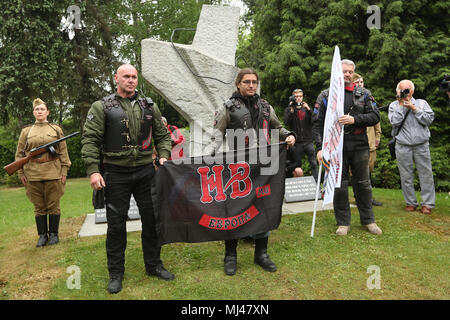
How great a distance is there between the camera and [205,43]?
6152 millimetres

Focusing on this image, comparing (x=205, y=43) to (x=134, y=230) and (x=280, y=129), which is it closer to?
(x=280, y=129)

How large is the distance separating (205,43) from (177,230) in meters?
4.00

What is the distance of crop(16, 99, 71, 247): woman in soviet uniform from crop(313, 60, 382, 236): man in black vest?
3.94 m

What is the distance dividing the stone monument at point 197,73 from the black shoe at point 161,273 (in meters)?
2.71

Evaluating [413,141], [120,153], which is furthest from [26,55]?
[413,141]

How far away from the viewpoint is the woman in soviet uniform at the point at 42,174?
15.9ft

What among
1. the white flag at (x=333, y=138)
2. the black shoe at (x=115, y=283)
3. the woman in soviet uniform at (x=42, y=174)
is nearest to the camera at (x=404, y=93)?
the white flag at (x=333, y=138)

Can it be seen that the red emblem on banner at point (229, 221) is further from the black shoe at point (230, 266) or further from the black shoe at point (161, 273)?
the black shoe at point (161, 273)

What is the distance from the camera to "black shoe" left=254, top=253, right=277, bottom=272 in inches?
142

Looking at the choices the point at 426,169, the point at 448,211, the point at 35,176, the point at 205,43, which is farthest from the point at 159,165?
the point at 448,211

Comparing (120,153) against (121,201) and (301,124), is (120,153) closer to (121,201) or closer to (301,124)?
(121,201)

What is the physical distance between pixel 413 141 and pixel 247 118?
3.77 metres

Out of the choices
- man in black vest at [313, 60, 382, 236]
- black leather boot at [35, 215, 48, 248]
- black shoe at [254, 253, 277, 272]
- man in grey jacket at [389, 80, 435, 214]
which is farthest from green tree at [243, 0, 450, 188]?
black leather boot at [35, 215, 48, 248]

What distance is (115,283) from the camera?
131 inches
